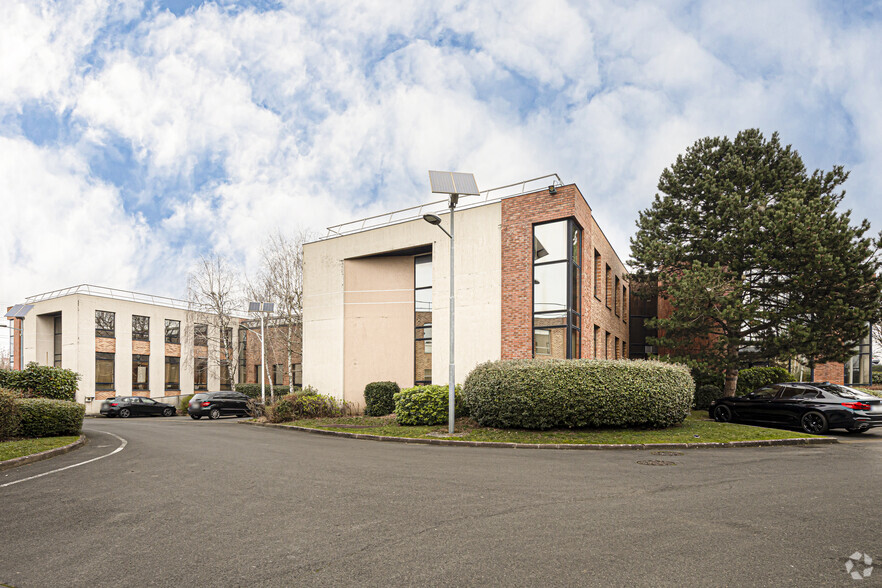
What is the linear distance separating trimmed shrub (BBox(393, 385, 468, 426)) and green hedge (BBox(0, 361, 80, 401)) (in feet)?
35.8

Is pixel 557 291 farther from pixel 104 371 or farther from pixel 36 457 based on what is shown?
pixel 104 371

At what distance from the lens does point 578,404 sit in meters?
13.7

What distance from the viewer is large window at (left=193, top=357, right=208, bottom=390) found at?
Result: 1754 inches

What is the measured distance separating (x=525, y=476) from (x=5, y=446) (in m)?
11.3

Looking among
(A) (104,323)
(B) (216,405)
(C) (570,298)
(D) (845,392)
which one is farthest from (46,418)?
(A) (104,323)

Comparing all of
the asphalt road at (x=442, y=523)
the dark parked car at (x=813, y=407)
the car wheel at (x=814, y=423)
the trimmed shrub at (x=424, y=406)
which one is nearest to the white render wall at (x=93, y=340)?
the trimmed shrub at (x=424, y=406)

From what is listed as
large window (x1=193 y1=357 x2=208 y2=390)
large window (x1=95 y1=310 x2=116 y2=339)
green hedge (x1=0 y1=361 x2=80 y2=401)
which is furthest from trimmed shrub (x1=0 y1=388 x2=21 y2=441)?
large window (x1=193 y1=357 x2=208 y2=390)

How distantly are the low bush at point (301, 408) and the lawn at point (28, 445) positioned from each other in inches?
269

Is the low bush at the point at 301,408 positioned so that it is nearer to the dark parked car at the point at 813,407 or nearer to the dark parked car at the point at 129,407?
the dark parked car at the point at 813,407

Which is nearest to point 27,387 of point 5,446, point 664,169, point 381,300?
point 5,446

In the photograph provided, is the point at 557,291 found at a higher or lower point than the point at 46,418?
higher

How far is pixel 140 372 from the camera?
42.1 meters

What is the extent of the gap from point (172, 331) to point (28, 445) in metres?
34.9

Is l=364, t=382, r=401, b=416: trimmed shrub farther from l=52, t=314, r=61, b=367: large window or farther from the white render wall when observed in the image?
l=52, t=314, r=61, b=367: large window
